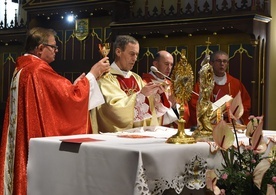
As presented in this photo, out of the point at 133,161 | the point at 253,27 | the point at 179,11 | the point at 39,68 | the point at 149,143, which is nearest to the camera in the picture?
the point at 133,161

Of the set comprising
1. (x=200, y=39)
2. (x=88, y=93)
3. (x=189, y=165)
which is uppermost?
(x=200, y=39)

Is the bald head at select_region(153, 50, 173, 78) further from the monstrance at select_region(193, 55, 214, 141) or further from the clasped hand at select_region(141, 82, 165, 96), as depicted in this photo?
the monstrance at select_region(193, 55, 214, 141)

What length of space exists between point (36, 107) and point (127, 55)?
1.09 metres

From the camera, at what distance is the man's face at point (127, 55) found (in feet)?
16.8

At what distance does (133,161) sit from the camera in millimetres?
3100

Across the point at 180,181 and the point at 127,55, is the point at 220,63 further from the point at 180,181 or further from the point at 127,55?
the point at 180,181

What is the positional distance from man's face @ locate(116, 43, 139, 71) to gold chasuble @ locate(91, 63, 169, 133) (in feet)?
0.28

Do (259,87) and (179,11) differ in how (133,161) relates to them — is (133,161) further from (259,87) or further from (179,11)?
(179,11)

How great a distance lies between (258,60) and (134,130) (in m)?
3.57

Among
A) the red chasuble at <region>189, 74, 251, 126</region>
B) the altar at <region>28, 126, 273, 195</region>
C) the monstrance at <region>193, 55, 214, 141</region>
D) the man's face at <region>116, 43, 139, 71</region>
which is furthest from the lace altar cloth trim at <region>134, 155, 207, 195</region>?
the red chasuble at <region>189, 74, 251, 126</region>

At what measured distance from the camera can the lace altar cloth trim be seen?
3021mm

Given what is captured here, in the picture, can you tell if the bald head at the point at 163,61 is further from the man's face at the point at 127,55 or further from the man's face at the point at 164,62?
the man's face at the point at 127,55

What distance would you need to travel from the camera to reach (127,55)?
5.14 m

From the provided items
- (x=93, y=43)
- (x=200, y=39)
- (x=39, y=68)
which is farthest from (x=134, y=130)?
(x=93, y=43)
